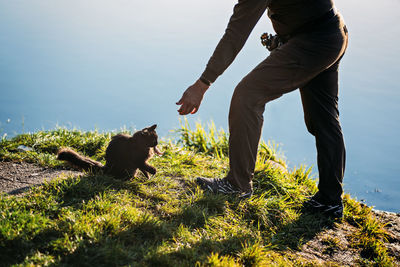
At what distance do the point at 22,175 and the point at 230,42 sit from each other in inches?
90.8

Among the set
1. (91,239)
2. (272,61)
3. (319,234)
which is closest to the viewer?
(91,239)

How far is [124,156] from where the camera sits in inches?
119

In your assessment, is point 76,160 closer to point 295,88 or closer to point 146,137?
point 146,137

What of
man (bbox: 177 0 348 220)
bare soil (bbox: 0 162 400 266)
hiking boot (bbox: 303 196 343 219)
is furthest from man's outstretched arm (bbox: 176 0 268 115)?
hiking boot (bbox: 303 196 343 219)

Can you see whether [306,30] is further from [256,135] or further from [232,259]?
[232,259]

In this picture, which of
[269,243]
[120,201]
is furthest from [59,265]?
[269,243]

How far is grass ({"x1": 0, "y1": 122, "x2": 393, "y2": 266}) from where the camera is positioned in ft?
6.79

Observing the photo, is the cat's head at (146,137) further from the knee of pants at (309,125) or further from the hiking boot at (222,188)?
the knee of pants at (309,125)

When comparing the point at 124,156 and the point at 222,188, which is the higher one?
the point at 124,156

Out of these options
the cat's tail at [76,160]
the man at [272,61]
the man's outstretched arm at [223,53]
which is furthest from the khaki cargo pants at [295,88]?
the cat's tail at [76,160]

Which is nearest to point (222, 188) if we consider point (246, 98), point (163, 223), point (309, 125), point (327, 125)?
point (163, 223)

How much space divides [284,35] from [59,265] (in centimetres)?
250

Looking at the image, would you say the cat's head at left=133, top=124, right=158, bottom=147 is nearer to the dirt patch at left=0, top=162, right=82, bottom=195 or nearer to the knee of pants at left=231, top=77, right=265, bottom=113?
the dirt patch at left=0, top=162, right=82, bottom=195

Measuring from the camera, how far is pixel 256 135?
283 cm
